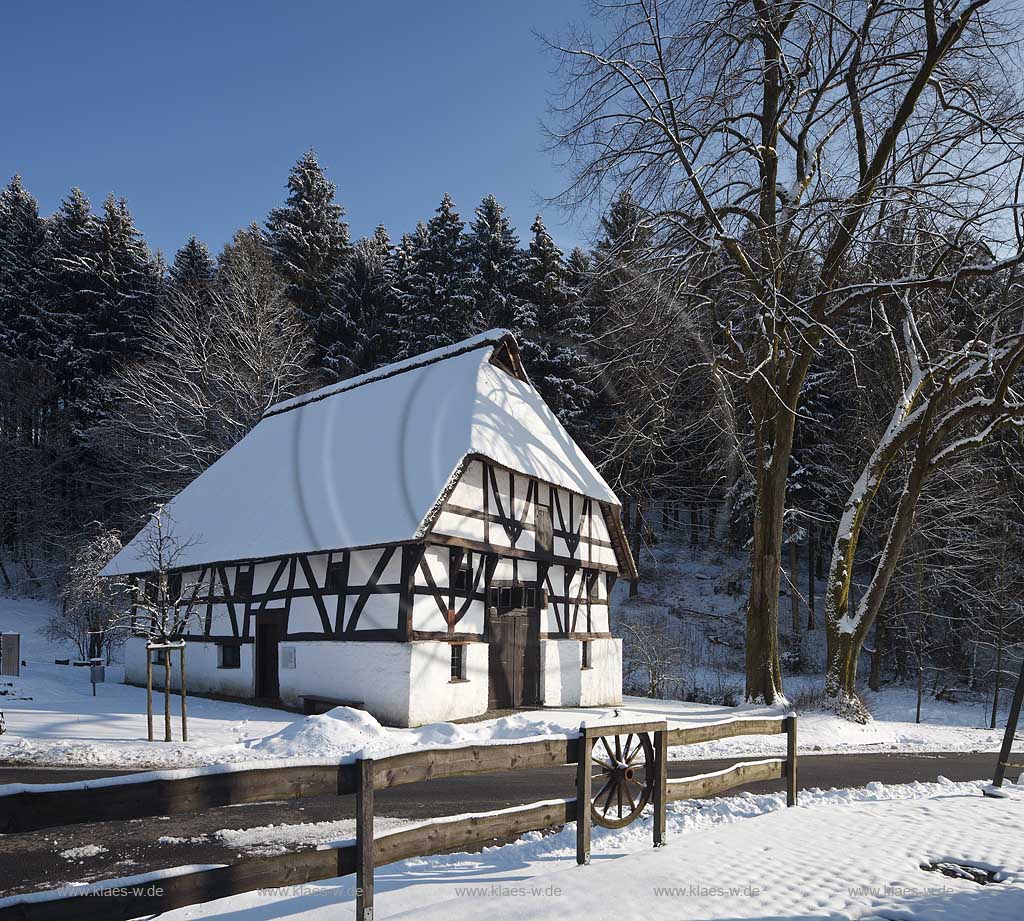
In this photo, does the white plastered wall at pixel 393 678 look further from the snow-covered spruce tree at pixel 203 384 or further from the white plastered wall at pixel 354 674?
the snow-covered spruce tree at pixel 203 384

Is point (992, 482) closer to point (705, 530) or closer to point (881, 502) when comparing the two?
point (881, 502)

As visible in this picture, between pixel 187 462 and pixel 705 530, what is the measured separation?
1061 inches

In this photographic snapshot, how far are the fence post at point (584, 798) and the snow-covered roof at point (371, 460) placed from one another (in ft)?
30.9

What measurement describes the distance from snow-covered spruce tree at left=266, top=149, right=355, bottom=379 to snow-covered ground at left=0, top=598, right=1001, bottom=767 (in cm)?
2185

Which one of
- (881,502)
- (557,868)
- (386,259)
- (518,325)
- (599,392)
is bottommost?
(557,868)

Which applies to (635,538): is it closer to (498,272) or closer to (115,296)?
(498,272)

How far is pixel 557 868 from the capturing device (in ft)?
18.8

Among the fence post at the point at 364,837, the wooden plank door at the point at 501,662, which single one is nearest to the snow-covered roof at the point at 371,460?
the wooden plank door at the point at 501,662

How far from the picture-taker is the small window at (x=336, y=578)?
1662cm

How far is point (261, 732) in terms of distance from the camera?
13594 millimetres

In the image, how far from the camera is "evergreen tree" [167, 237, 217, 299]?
4034cm

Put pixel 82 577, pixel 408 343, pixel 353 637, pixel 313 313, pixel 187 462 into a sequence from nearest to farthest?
pixel 353 637 < pixel 82 577 < pixel 187 462 < pixel 408 343 < pixel 313 313

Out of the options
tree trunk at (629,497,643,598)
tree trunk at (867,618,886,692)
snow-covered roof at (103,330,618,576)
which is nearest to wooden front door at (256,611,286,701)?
snow-covered roof at (103,330,618,576)

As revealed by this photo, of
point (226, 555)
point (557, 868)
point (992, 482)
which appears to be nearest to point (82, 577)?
point (226, 555)
